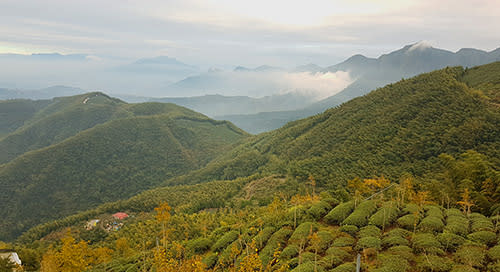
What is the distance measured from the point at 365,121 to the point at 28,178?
4088 inches

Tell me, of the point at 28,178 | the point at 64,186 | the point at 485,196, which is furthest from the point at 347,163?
the point at 28,178

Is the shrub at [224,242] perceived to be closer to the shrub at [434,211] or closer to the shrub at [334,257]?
the shrub at [334,257]

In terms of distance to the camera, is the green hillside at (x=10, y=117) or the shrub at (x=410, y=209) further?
the green hillside at (x=10, y=117)

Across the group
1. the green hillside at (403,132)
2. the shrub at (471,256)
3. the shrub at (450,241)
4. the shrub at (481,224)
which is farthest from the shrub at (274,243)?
the green hillside at (403,132)

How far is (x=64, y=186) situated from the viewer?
306ft

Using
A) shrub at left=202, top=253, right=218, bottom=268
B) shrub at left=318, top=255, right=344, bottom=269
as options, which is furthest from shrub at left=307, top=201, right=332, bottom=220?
shrub at left=202, top=253, right=218, bottom=268

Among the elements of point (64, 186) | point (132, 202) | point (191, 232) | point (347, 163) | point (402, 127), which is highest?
point (402, 127)

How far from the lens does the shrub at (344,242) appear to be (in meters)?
15.5

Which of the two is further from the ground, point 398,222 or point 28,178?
point 398,222

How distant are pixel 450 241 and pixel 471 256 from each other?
1847 mm

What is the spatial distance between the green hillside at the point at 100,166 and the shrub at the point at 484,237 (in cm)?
9495

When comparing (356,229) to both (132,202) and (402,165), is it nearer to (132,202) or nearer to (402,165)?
(402,165)

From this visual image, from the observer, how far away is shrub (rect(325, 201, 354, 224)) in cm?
1906

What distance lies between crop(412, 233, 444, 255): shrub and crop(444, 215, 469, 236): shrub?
160 centimetres
